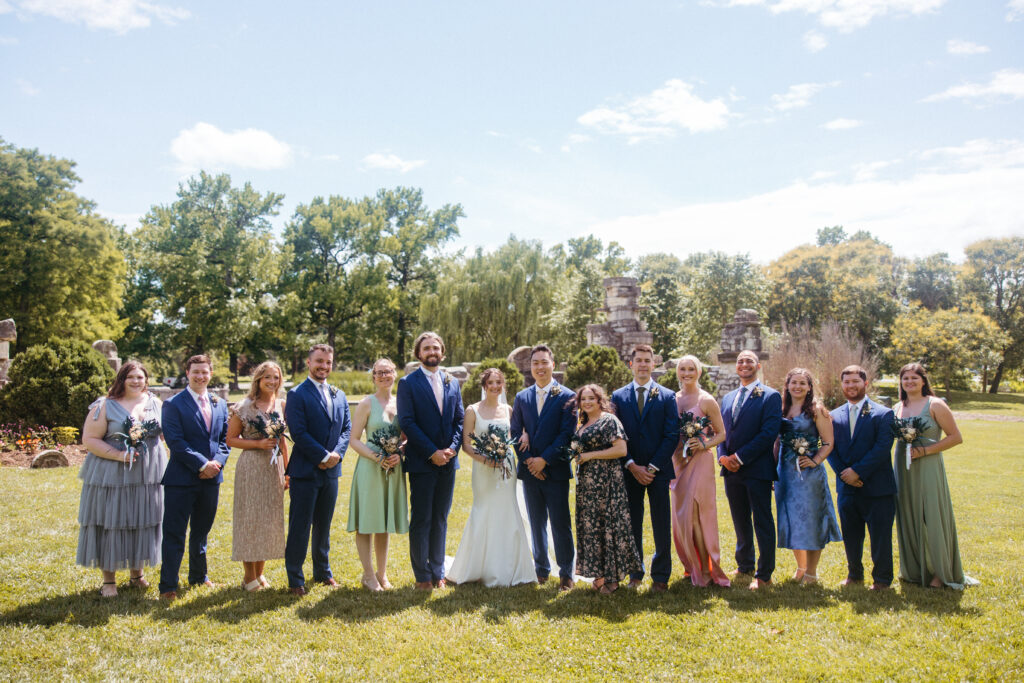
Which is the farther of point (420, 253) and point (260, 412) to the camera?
point (420, 253)

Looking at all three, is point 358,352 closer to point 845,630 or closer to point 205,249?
point 205,249

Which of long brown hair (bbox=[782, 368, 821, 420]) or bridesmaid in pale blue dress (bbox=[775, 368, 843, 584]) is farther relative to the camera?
long brown hair (bbox=[782, 368, 821, 420])

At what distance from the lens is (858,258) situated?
3841cm

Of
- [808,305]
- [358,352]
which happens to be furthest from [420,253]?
[808,305]

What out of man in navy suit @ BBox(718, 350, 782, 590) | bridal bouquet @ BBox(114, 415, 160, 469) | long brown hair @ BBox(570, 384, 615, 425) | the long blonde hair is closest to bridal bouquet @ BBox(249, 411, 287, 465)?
the long blonde hair

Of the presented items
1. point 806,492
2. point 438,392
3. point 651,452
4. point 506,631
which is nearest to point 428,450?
point 438,392

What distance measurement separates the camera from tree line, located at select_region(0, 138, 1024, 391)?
77.0 feet

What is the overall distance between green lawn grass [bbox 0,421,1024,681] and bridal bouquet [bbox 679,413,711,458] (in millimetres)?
1307

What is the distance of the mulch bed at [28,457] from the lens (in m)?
11.9

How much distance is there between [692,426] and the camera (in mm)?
5746

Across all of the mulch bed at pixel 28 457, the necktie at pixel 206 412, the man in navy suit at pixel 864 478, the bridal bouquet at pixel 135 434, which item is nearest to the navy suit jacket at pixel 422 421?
the necktie at pixel 206 412

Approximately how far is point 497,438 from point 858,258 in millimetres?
38794

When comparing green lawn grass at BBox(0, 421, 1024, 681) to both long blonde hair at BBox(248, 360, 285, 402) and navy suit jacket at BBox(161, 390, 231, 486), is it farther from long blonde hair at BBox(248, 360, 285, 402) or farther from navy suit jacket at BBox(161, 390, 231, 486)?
long blonde hair at BBox(248, 360, 285, 402)

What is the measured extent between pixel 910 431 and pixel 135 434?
259 inches
